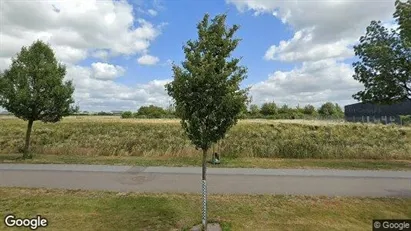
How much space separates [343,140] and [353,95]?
4.31 metres

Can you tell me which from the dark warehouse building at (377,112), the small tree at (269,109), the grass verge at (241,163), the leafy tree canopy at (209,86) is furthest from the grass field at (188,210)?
the small tree at (269,109)

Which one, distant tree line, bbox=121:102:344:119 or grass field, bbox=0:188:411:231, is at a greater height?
distant tree line, bbox=121:102:344:119

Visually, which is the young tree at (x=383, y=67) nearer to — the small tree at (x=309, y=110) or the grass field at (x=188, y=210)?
the grass field at (x=188, y=210)

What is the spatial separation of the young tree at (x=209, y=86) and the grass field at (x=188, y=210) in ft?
4.03

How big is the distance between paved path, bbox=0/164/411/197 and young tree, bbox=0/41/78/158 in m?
2.97

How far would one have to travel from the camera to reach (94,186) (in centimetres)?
1055

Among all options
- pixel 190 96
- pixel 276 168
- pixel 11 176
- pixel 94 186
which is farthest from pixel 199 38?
pixel 11 176

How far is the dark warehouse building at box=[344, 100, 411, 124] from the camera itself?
68.8m

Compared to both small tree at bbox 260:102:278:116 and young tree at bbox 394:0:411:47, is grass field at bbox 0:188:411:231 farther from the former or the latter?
small tree at bbox 260:102:278:116

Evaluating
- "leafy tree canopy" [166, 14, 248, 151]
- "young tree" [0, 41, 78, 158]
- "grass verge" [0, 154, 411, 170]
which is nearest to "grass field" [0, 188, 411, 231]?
"leafy tree canopy" [166, 14, 248, 151]

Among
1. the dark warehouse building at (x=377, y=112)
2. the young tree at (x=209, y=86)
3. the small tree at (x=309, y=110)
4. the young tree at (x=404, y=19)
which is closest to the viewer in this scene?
the young tree at (x=209, y=86)

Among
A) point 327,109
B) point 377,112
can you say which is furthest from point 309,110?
point 377,112

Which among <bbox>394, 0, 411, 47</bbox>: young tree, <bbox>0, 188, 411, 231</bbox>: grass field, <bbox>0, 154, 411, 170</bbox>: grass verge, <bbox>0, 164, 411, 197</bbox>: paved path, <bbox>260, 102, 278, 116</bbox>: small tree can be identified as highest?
<bbox>260, 102, 278, 116</bbox>: small tree

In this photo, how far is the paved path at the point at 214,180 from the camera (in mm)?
10312
